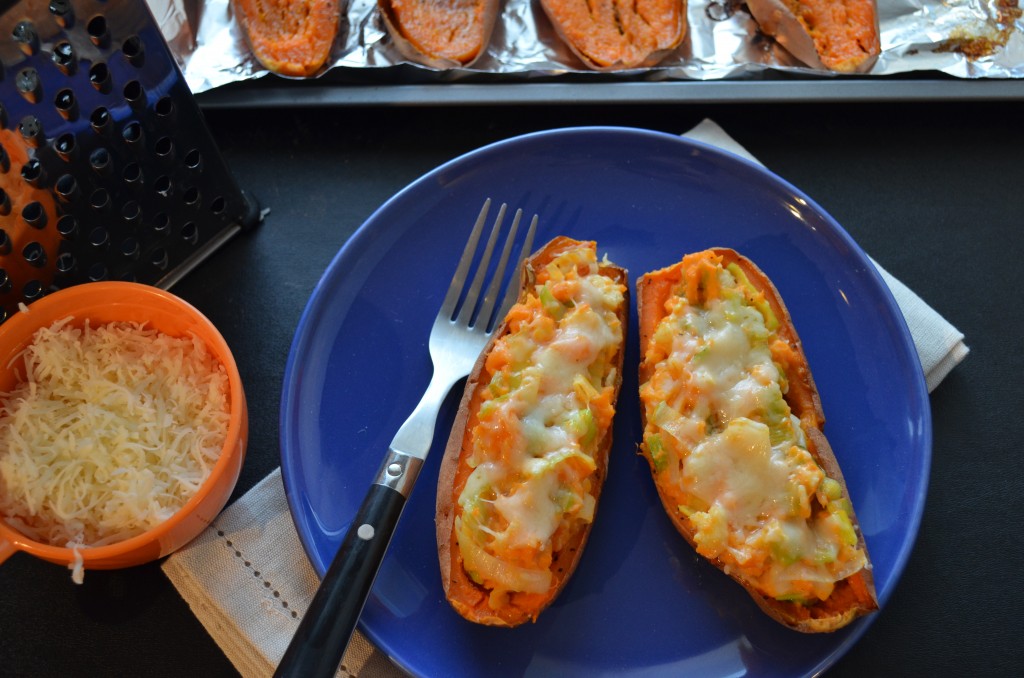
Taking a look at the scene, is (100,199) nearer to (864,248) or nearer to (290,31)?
(290,31)

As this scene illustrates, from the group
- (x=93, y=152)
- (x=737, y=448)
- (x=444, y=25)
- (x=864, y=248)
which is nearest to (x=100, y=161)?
(x=93, y=152)

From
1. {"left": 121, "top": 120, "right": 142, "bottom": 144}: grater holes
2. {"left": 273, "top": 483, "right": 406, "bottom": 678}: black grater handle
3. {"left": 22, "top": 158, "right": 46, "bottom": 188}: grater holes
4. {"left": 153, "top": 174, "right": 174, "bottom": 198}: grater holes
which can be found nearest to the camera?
{"left": 273, "top": 483, "right": 406, "bottom": 678}: black grater handle

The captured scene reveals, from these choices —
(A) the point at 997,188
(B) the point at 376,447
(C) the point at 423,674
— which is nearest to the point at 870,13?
(A) the point at 997,188

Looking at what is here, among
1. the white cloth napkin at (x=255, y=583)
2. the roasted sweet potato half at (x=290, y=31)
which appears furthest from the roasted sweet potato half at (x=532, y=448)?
the roasted sweet potato half at (x=290, y=31)

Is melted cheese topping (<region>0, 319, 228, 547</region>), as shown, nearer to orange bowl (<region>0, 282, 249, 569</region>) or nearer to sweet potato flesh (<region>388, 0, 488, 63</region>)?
orange bowl (<region>0, 282, 249, 569</region>)

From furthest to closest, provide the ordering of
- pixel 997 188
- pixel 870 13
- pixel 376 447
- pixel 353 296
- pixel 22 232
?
pixel 870 13 → pixel 997 188 → pixel 353 296 → pixel 376 447 → pixel 22 232

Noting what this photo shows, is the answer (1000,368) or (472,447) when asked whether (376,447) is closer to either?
(472,447)

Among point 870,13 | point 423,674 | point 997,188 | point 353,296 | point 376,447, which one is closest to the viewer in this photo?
point 423,674

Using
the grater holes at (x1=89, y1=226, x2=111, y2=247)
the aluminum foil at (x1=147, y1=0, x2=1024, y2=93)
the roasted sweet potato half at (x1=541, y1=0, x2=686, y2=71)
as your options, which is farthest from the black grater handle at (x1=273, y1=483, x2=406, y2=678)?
the roasted sweet potato half at (x1=541, y1=0, x2=686, y2=71)
